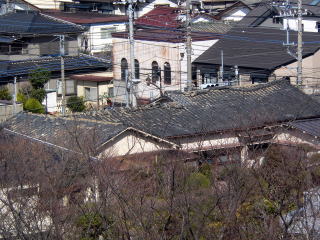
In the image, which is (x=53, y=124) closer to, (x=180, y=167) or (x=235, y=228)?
(x=180, y=167)

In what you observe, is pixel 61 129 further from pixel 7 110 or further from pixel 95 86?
pixel 95 86

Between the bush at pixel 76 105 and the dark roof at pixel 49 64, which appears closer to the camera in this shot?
the bush at pixel 76 105

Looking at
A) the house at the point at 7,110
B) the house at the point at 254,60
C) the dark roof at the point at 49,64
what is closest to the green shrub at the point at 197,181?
the house at the point at 7,110

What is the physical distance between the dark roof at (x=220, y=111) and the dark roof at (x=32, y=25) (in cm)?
1218

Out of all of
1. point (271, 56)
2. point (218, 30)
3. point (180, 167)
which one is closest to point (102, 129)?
point (180, 167)

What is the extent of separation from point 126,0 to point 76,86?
21.5 ft

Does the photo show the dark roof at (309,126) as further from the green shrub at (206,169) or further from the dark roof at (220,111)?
the green shrub at (206,169)

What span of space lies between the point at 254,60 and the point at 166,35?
3291mm

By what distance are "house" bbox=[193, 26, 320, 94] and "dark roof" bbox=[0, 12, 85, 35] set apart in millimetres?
6294

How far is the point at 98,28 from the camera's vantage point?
93.6 ft

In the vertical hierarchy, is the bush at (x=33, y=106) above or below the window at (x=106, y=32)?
below

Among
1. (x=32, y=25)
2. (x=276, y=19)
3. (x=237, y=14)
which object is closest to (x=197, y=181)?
(x=32, y=25)

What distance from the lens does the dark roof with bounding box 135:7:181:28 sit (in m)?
24.4

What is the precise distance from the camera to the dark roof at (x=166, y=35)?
20.5 m
